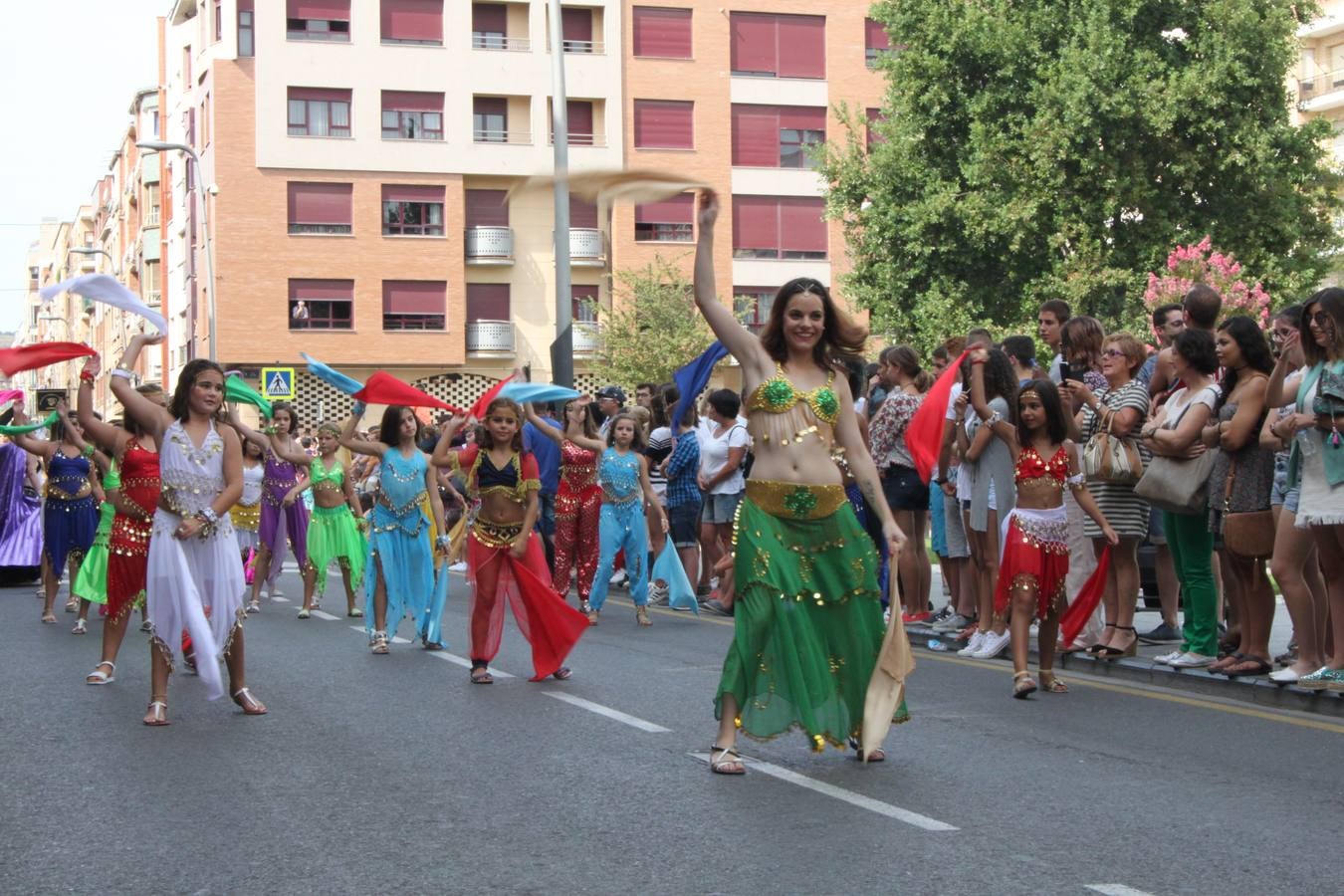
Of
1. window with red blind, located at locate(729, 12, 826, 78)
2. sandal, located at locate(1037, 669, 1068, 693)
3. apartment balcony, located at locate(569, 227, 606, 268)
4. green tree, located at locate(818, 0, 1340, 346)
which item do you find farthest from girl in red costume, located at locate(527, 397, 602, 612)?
window with red blind, located at locate(729, 12, 826, 78)

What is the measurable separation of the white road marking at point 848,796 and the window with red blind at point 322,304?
46.6 metres

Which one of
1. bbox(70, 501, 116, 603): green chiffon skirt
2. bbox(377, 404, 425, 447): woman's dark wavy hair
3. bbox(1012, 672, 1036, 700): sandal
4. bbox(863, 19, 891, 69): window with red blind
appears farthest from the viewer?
bbox(863, 19, 891, 69): window with red blind

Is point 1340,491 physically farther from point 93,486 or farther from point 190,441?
point 93,486

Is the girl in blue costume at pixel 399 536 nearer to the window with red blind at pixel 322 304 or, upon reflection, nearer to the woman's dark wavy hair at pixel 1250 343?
the woman's dark wavy hair at pixel 1250 343

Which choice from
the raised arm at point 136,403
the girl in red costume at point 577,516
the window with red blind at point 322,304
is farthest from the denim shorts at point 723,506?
the window with red blind at point 322,304

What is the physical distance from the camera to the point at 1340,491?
9.76 meters

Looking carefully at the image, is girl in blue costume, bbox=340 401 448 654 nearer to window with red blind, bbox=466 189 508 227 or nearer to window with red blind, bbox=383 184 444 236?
window with red blind, bbox=383 184 444 236

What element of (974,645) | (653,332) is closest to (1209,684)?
(974,645)

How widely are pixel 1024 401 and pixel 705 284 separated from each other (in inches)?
141

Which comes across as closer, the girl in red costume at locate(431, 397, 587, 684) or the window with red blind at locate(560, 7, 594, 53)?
the girl in red costume at locate(431, 397, 587, 684)

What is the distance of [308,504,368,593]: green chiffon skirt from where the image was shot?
17.7 metres

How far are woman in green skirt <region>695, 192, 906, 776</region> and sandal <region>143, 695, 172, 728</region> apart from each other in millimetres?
3321

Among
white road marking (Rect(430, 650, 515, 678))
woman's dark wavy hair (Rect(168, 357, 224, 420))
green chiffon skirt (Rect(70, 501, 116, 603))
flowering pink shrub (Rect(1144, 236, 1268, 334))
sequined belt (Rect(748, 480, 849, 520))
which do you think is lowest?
white road marking (Rect(430, 650, 515, 678))

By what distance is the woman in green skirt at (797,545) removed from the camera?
7.76 m
